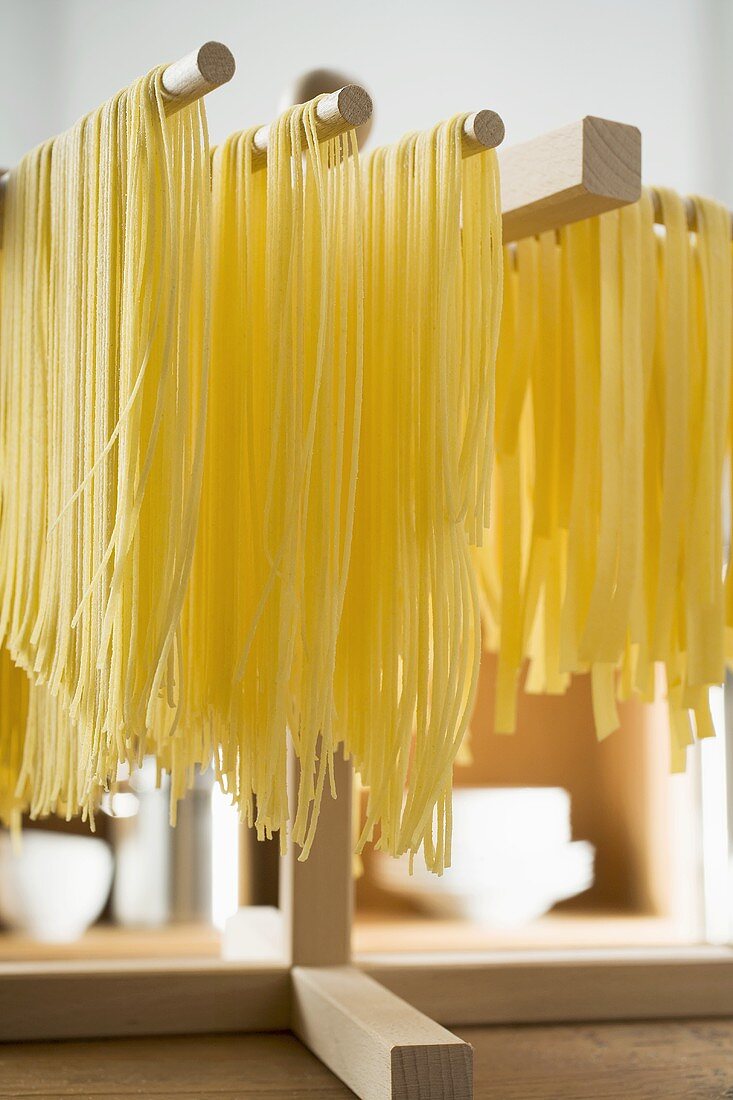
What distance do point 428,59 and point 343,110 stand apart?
0.86 metres

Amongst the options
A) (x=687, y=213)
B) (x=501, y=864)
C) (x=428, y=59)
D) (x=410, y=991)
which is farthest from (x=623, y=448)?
(x=428, y=59)

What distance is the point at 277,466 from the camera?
53 cm

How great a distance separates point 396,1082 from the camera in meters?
0.56

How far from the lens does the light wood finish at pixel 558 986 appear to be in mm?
785

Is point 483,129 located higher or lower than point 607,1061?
higher

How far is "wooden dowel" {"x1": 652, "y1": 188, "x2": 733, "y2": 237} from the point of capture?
729mm

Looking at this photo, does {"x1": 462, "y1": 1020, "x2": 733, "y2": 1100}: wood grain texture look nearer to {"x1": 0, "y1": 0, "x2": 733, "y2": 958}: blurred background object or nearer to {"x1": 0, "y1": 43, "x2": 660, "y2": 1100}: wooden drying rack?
{"x1": 0, "y1": 43, "x2": 660, "y2": 1100}: wooden drying rack

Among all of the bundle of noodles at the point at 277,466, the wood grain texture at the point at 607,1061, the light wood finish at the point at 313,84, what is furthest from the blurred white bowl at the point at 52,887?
the light wood finish at the point at 313,84

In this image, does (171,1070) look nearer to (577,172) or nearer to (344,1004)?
(344,1004)

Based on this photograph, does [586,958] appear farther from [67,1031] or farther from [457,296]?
[457,296]

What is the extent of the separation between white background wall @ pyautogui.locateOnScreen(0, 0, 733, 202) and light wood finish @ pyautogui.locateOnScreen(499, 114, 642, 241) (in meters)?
0.61

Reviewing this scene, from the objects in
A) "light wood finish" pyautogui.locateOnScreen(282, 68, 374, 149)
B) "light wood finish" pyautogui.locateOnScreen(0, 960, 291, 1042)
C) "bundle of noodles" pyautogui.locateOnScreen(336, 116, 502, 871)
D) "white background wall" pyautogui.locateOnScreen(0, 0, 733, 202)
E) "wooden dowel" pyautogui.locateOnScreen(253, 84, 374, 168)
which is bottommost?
"light wood finish" pyautogui.locateOnScreen(0, 960, 291, 1042)

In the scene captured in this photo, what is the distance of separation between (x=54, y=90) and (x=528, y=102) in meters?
0.52

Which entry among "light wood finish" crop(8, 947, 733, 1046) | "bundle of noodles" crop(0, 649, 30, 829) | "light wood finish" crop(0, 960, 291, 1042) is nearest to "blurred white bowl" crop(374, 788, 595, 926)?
"light wood finish" crop(8, 947, 733, 1046)
